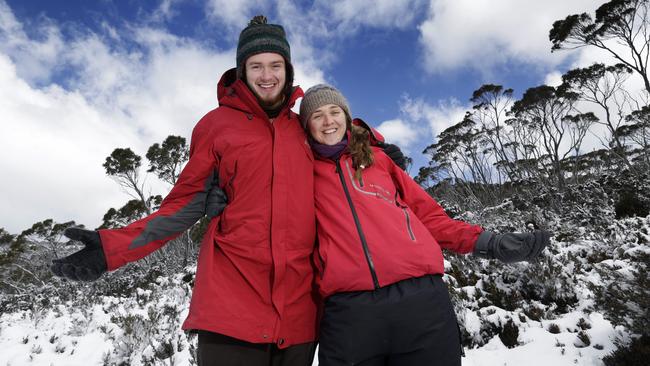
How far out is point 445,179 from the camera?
1170 inches

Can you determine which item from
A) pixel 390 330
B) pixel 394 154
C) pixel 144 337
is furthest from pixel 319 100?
pixel 144 337

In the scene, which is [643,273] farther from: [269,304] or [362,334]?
[269,304]

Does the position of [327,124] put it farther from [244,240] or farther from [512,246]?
[512,246]

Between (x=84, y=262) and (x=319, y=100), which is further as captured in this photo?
(x=319, y=100)

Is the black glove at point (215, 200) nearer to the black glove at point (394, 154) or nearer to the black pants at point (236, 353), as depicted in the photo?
the black pants at point (236, 353)

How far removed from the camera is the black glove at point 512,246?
1496 mm

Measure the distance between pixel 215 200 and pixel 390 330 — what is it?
2.71 ft

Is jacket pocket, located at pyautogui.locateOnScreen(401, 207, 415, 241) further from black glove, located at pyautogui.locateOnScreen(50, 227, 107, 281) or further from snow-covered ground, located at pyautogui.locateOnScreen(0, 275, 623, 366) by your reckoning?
snow-covered ground, located at pyautogui.locateOnScreen(0, 275, 623, 366)

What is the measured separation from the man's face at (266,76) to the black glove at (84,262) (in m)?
0.84

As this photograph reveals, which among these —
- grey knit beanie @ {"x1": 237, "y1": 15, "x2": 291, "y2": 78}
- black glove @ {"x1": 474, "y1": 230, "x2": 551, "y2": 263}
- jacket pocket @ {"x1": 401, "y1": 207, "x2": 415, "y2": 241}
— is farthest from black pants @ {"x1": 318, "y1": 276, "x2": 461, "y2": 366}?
grey knit beanie @ {"x1": 237, "y1": 15, "x2": 291, "y2": 78}

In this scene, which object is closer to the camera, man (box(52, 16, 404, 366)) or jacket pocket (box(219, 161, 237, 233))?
man (box(52, 16, 404, 366))

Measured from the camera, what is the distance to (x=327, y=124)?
1.60 meters

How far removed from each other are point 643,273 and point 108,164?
22.2 metres

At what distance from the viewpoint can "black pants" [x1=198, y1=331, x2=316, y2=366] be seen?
128cm
